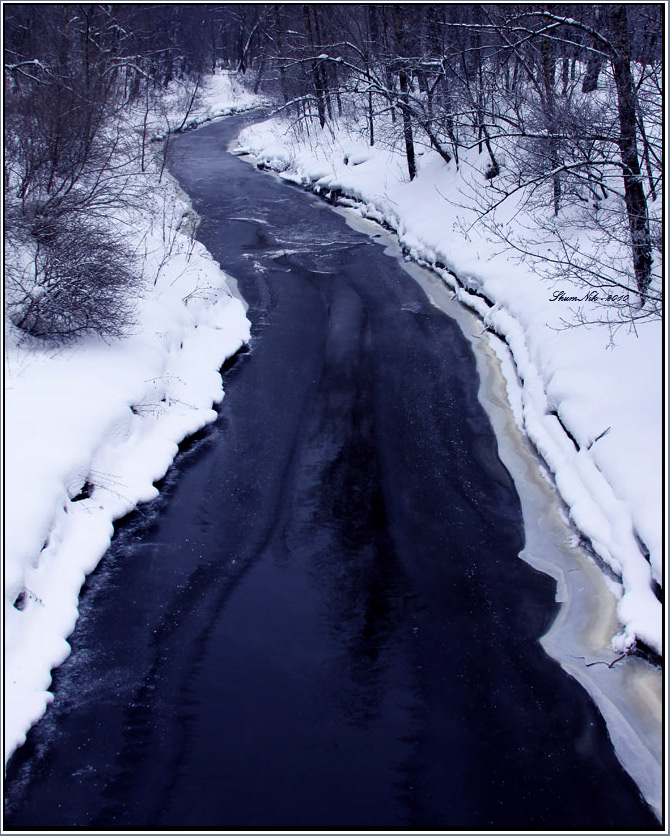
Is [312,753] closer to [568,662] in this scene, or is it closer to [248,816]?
[248,816]

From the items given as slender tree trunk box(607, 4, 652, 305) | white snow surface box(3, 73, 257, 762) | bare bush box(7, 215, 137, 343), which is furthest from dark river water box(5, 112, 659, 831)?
slender tree trunk box(607, 4, 652, 305)

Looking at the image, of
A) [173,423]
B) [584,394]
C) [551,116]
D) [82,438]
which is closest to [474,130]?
[551,116]

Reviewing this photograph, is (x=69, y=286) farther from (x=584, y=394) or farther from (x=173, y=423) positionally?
(x=584, y=394)

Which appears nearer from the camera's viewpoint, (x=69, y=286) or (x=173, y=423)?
(x=173, y=423)

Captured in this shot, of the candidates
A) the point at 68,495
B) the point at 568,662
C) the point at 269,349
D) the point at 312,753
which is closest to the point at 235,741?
the point at 312,753

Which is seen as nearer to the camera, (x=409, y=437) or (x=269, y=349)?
(x=409, y=437)
